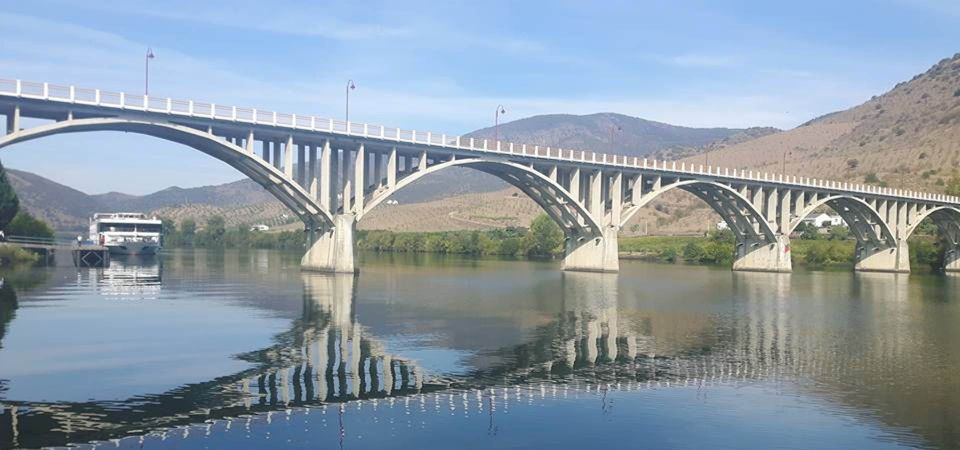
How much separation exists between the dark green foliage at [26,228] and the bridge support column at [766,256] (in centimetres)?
7629

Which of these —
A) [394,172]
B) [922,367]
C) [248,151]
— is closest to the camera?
[922,367]

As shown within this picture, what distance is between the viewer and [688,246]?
137125 mm

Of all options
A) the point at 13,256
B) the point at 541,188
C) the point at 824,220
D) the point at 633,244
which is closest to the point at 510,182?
the point at 541,188

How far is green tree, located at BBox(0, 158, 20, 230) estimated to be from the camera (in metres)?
82.1

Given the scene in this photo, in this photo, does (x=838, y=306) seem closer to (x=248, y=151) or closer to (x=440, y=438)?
(x=248, y=151)

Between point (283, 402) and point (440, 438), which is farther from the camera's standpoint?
point (283, 402)

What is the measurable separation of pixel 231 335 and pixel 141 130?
28.0 metres

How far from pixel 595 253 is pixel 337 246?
30029 mm

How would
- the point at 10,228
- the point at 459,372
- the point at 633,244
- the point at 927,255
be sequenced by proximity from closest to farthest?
1. the point at 459,372
2. the point at 10,228
3. the point at 927,255
4. the point at 633,244

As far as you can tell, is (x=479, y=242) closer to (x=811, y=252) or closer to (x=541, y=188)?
(x=811, y=252)

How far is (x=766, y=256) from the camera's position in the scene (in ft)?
354

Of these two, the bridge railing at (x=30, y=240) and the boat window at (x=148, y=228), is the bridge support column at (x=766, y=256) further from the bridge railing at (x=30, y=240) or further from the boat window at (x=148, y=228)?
the bridge railing at (x=30, y=240)

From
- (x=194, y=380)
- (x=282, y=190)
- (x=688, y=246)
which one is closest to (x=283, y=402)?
(x=194, y=380)

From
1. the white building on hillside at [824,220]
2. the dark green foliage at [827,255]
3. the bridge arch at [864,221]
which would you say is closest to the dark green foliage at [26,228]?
the bridge arch at [864,221]
